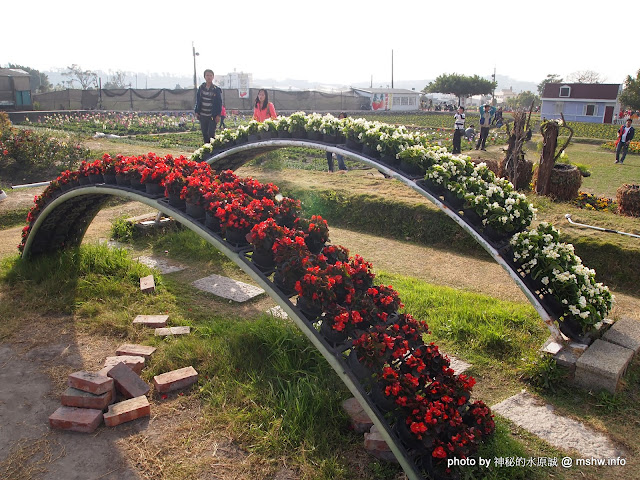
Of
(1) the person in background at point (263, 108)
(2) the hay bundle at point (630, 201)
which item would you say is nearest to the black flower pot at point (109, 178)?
(1) the person in background at point (263, 108)

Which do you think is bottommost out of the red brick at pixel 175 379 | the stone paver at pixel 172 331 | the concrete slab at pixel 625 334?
the red brick at pixel 175 379

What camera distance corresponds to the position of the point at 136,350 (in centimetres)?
461

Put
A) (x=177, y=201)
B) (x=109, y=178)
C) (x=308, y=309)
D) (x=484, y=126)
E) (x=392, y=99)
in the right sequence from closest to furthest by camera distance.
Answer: (x=308, y=309), (x=177, y=201), (x=109, y=178), (x=484, y=126), (x=392, y=99)

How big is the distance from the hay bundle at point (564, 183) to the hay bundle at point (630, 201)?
850 mm

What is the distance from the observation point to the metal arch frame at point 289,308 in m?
3.00

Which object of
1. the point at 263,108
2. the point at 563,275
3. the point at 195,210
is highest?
the point at 263,108

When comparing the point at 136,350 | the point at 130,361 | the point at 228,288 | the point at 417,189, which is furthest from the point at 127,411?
the point at 417,189

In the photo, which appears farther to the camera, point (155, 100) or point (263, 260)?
point (155, 100)

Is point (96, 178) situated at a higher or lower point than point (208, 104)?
lower

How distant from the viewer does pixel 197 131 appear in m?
25.7

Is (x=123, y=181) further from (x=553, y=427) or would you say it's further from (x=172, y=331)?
(x=553, y=427)

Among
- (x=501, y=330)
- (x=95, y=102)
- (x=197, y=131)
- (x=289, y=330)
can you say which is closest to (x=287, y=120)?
(x=289, y=330)

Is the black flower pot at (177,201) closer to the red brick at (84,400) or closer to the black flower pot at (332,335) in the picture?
the red brick at (84,400)

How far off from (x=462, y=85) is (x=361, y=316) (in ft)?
206
